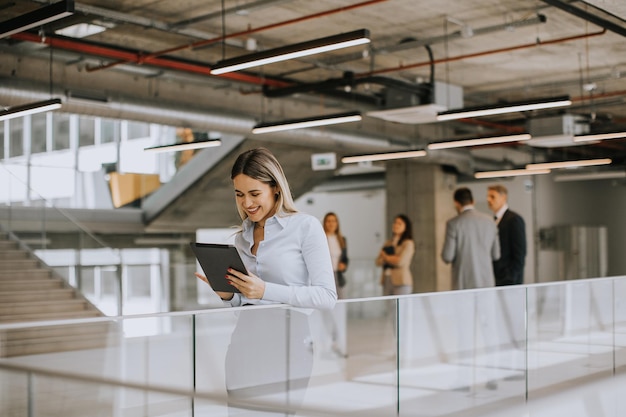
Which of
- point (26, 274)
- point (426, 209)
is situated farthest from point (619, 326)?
point (426, 209)

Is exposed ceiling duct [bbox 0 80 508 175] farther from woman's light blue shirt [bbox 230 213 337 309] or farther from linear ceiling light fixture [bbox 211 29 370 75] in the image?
woman's light blue shirt [bbox 230 213 337 309]

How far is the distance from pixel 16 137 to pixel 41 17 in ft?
23.2

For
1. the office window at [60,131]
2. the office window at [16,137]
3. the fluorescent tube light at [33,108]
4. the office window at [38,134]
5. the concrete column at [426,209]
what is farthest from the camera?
the concrete column at [426,209]

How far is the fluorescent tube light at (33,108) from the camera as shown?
24.9ft

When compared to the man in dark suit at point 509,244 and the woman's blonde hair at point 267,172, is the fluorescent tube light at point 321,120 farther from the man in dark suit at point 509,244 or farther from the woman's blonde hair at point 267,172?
the woman's blonde hair at point 267,172

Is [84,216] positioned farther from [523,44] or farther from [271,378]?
[271,378]

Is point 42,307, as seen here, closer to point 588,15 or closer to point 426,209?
point 588,15

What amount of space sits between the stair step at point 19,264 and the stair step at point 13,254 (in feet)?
0.17

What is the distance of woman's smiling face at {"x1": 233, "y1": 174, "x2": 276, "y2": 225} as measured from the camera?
2610 millimetres

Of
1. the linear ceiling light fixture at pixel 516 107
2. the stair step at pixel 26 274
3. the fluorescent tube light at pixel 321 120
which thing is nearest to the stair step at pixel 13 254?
the stair step at pixel 26 274

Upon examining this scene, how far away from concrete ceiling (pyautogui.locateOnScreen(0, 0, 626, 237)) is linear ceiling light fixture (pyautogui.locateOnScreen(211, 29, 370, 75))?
4.92 feet

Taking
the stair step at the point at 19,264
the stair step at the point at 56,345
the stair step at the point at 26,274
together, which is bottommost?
the stair step at the point at 26,274

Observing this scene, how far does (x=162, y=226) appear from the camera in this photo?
14.1m

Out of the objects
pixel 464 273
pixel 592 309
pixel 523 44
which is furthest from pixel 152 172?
pixel 592 309
